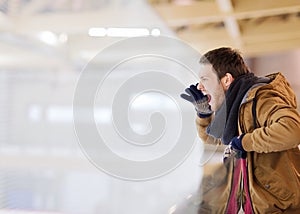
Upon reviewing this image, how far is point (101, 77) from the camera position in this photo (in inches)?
33.7

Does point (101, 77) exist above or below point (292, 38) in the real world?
below

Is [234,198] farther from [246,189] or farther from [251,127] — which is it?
[251,127]

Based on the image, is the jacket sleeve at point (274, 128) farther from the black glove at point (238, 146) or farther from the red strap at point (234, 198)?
the red strap at point (234, 198)

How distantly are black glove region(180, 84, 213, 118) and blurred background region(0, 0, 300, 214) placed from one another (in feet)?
1.50

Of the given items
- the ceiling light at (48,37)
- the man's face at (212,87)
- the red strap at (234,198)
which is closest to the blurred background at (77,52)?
the ceiling light at (48,37)

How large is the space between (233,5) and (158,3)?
29 centimetres

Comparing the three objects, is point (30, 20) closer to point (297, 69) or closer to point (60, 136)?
point (60, 136)

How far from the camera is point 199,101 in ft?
2.12

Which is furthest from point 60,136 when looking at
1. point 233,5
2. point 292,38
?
point 292,38

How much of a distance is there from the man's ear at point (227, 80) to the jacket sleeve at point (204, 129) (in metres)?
0.06

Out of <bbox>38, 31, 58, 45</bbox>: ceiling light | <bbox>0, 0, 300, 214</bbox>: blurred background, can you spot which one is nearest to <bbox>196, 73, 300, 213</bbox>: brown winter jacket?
<bbox>0, 0, 300, 214</bbox>: blurred background

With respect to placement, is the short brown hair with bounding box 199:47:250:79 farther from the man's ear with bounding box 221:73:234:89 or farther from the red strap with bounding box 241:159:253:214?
the red strap with bounding box 241:159:253:214

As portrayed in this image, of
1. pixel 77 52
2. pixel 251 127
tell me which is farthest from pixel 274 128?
pixel 77 52

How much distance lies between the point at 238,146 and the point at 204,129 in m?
0.09
